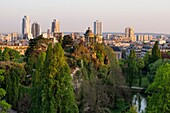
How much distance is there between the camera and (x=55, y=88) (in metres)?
17.6

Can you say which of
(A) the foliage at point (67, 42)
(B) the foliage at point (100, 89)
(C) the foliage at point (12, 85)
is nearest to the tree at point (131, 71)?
(B) the foliage at point (100, 89)

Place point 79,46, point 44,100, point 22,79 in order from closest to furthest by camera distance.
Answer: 1. point 44,100
2. point 22,79
3. point 79,46

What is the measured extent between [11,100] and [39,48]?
381 inches

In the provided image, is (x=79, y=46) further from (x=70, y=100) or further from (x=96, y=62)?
(x=70, y=100)

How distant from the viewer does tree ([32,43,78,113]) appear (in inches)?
682

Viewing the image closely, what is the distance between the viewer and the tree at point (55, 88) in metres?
17.3

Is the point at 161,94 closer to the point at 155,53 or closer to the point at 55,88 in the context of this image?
the point at 55,88

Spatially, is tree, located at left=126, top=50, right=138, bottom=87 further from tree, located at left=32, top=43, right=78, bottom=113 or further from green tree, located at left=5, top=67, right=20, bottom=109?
tree, located at left=32, top=43, right=78, bottom=113

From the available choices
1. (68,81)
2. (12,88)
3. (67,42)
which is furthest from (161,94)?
(67,42)

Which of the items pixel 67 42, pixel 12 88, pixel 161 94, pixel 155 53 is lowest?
pixel 12 88

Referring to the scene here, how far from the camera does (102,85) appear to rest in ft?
91.1

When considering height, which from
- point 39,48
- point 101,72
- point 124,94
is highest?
point 39,48

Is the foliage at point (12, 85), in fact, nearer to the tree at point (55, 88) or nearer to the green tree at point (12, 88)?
the green tree at point (12, 88)

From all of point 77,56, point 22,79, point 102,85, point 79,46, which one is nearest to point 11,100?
point 22,79
